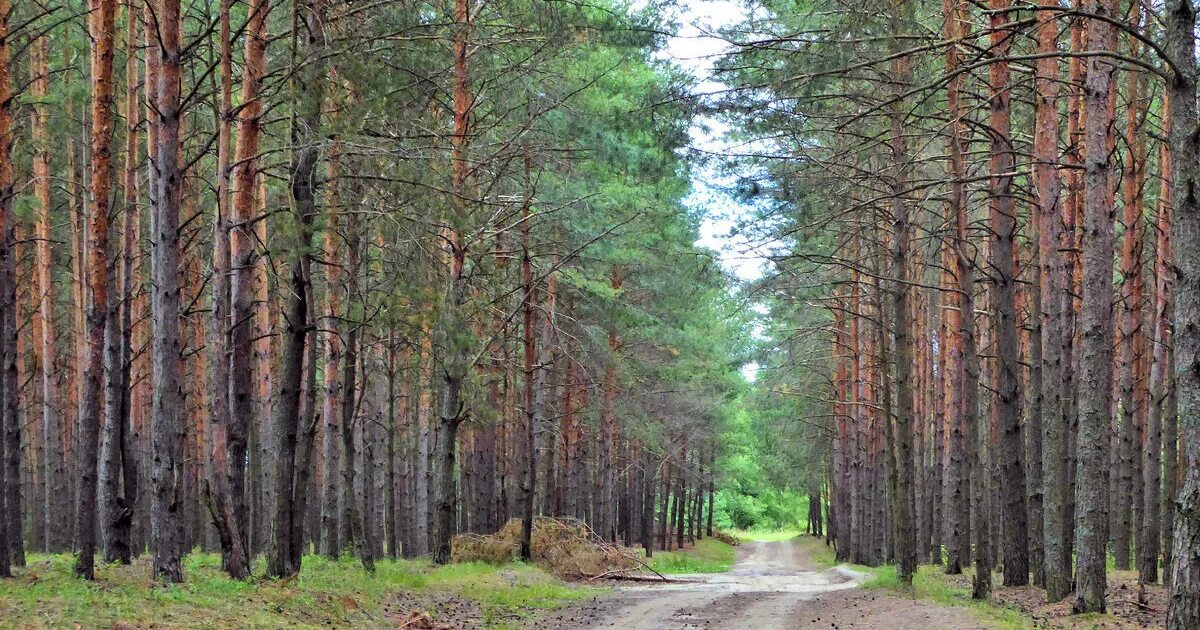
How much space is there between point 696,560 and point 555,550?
19370mm

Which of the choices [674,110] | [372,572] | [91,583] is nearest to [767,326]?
[372,572]

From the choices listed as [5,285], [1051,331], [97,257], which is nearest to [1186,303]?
[1051,331]

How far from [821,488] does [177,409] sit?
193 feet

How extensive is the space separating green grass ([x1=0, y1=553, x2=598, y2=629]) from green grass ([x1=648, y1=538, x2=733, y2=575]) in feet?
42.8

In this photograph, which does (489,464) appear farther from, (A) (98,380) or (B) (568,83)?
(A) (98,380)

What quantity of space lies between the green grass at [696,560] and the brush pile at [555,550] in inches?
212

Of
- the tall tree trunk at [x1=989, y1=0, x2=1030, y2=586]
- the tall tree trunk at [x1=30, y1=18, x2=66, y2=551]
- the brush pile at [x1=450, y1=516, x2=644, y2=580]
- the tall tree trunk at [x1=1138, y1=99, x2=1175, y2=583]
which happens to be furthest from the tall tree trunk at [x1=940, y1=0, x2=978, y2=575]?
the tall tree trunk at [x1=30, y1=18, x2=66, y2=551]

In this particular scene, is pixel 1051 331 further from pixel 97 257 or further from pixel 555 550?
pixel 555 550

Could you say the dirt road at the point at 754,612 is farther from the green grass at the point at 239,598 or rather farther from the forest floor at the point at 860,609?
the green grass at the point at 239,598

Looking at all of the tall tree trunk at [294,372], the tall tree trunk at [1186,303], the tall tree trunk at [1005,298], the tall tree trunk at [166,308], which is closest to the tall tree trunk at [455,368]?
the tall tree trunk at [294,372]

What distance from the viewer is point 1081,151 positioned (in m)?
17.7

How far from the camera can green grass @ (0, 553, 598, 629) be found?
783 centimetres

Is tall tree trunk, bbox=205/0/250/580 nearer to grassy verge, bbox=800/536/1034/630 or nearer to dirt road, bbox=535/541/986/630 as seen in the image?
dirt road, bbox=535/541/986/630

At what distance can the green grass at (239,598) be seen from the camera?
7828 mm
